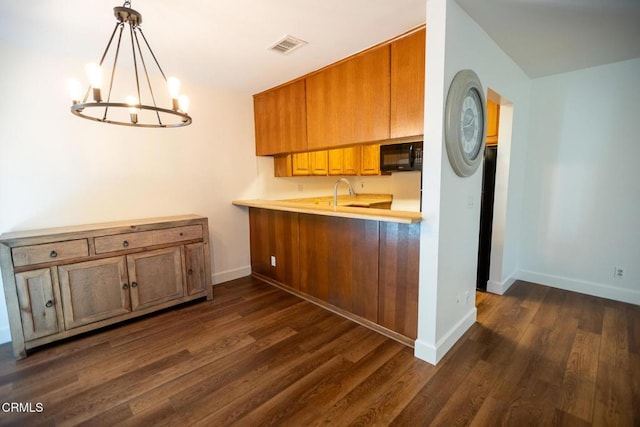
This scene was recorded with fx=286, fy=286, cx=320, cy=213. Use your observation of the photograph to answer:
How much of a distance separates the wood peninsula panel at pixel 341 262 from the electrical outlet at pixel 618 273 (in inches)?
106

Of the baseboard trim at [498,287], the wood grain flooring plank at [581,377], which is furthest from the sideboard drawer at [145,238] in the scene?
the baseboard trim at [498,287]

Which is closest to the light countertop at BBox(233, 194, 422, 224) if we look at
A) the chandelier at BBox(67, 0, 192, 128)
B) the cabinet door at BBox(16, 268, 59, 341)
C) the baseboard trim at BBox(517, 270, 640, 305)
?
the chandelier at BBox(67, 0, 192, 128)

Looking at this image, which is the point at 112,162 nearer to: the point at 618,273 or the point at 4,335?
the point at 4,335

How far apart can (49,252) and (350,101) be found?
2.73 m

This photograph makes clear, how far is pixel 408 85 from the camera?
2141 millimetres

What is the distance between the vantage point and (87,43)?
233 centimetres

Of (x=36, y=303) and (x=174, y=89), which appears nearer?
(x=174, y=89)

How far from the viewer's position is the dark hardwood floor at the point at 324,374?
1600 millimetres

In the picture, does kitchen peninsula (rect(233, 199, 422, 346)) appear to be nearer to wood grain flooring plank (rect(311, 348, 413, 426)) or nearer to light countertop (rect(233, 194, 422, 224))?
light countertop (rect(233, 194, 422, 224))

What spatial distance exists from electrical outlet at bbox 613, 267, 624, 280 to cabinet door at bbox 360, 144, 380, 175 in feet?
9.27

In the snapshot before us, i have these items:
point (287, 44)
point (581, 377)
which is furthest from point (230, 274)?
point (581, 377)

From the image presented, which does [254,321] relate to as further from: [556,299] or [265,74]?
[556,299]

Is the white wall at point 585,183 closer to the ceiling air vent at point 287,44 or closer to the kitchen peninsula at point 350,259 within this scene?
the kitchen peninsula at point 350,259

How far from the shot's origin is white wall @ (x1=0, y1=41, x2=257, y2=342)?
2358mm
